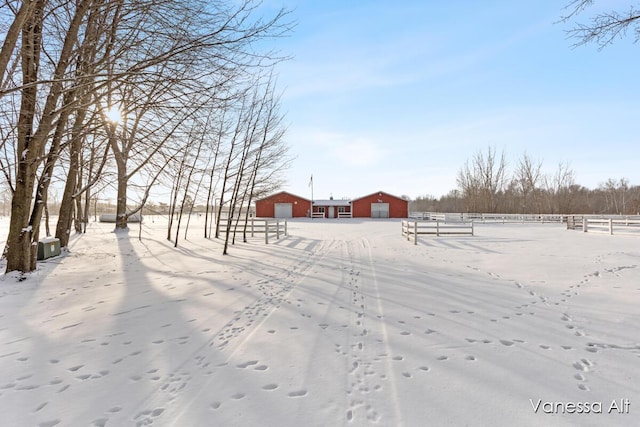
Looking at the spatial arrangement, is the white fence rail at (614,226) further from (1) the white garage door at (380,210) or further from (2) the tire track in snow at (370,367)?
(1) the white garage door at (380,210)

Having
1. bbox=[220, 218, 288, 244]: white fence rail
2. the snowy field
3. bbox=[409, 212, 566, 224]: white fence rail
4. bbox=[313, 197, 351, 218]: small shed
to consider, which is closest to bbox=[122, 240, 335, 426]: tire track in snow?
the snowy field

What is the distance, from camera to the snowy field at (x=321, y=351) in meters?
2.38

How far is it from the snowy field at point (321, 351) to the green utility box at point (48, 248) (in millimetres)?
2958

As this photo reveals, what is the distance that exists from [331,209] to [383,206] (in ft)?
23.6

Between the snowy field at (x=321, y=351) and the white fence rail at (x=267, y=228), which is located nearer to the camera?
the snowy field at (x=321, y=351)

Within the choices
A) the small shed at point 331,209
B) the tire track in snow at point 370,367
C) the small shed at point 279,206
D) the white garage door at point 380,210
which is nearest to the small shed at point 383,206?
the white garage door at point 380,210

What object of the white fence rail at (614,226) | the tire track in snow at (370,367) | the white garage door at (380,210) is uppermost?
the white garage door at (380,210)

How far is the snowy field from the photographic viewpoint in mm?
2375

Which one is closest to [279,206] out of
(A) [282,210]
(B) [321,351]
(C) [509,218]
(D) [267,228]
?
(A) [282,210]

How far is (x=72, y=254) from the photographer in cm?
1062

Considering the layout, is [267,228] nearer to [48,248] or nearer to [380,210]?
[48,248]

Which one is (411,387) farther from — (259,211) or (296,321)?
(259,211)

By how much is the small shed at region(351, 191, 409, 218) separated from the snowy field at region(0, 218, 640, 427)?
36716mm

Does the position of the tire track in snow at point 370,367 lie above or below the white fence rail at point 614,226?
below
